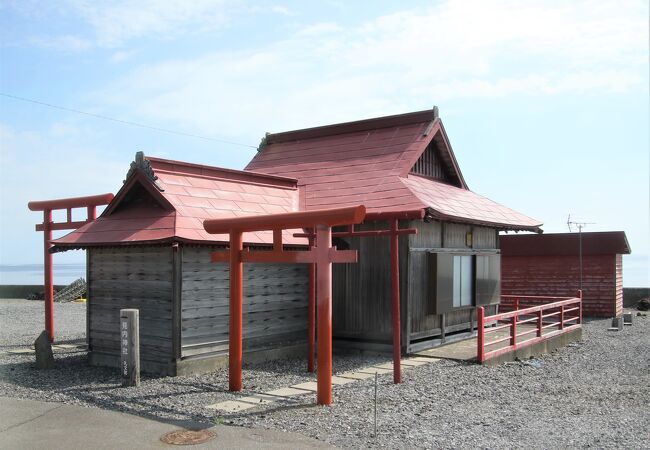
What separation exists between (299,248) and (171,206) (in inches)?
108

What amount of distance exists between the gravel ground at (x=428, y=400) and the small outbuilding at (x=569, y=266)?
8809 millimetres

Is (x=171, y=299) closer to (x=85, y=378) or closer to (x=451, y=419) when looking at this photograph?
(x=85, y=378)

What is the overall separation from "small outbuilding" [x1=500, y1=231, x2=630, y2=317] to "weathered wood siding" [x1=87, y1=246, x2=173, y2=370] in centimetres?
1516

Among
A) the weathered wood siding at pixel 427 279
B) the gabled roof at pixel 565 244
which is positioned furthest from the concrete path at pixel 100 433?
the gabled roof at pixel 565 244

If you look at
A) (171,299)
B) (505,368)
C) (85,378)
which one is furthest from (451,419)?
(85,378)

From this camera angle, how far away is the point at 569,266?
21938mm

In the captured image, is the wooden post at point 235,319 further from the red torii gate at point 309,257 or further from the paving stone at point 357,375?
the paving stone at point 357,375

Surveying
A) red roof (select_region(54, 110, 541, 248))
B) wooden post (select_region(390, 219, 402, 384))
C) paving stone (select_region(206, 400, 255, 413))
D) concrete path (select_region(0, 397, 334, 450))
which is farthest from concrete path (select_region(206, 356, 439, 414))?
red roof (select_region(54, 110, 541, 248))

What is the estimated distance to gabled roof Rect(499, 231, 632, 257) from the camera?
69.6ft

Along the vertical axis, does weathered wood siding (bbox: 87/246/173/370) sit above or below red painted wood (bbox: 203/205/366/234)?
below

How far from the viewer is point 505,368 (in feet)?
37.2

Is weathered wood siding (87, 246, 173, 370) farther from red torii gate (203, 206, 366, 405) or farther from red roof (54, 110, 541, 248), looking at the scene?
red torii gate (203, 206, 366, 405)

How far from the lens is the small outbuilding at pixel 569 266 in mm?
21438

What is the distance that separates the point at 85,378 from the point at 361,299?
5.36m
